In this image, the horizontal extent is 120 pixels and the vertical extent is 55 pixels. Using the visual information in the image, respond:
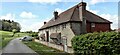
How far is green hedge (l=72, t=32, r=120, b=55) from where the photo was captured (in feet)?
57.2

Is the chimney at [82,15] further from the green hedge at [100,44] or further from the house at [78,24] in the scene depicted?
the green hedge at [100,44]

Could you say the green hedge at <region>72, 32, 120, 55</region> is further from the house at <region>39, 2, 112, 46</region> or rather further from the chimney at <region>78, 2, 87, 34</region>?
the chimney at <region>78, 2, 87, 34</region>

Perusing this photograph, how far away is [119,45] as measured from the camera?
1727 cm

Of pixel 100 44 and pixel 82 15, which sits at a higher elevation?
pixel 82 15

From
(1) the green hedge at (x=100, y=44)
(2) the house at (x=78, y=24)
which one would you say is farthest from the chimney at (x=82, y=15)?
(1) the green hedge at (x=100, y=44)

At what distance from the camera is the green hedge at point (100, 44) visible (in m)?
17.4

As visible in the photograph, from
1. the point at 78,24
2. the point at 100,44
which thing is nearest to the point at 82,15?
the point at 78,24

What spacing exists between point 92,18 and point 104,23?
2.56 m

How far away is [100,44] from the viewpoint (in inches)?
744

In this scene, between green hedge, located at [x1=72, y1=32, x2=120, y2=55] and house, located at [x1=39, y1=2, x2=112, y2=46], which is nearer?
green hedge, located at [x1=72, y1=32, x2=120, y2=55]

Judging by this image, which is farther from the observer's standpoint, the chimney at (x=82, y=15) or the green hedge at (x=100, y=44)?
the chimney at (x=82, y=15)

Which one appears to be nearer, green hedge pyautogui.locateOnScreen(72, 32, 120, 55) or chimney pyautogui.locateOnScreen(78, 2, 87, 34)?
green hedge pyautogui.locateOnScreen(72, 32, 120, 55)

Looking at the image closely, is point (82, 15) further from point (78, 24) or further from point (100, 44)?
point (100, 44)

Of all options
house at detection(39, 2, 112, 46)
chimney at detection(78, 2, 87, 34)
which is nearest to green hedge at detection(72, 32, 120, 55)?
house at detection(39, 2, 112, 46)
